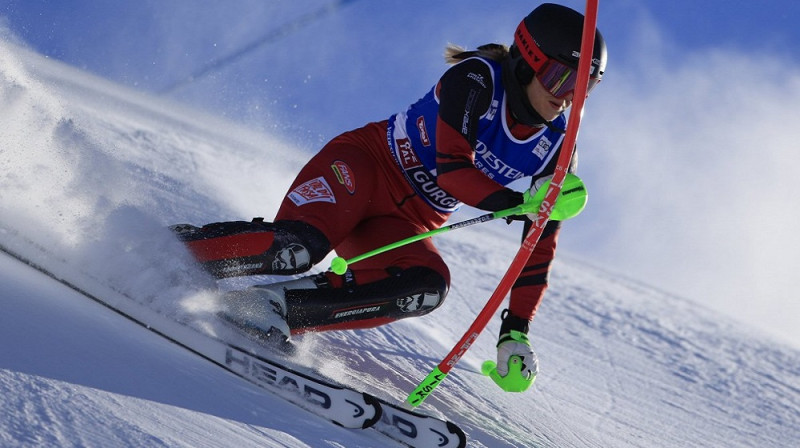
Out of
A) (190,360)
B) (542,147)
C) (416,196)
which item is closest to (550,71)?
(542,147)

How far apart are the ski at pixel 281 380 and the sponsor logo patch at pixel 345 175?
3.07 feet

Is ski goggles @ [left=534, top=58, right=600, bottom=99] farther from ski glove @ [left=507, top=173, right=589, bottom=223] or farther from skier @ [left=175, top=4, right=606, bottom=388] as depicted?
ski glove @ [left=507, top=173, right=589, bottom=223]

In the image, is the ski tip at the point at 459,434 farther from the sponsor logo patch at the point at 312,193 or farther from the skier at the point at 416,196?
the sponsor logo patch at the point at 312,193

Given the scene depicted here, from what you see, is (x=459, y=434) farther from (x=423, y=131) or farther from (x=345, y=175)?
(x=423, y=131)

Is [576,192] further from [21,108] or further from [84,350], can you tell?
[21,108]

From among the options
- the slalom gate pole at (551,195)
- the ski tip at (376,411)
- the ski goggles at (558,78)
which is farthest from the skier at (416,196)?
the ski tip at (376,411)

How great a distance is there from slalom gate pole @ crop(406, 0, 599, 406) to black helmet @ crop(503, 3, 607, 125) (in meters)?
0.23

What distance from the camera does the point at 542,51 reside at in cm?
307

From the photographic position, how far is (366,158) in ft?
11.4

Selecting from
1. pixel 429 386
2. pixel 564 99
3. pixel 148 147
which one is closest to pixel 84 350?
pixel 429 386

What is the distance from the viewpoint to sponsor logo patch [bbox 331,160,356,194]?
3.31 meters

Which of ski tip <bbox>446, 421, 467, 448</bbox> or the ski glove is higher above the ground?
the ski glove

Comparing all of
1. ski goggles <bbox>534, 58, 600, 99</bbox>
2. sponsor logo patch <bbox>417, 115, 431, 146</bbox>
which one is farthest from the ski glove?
sponsor logo patch <bbox>417, 115, 431, 146</bbox>

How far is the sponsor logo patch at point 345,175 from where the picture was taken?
331cm
